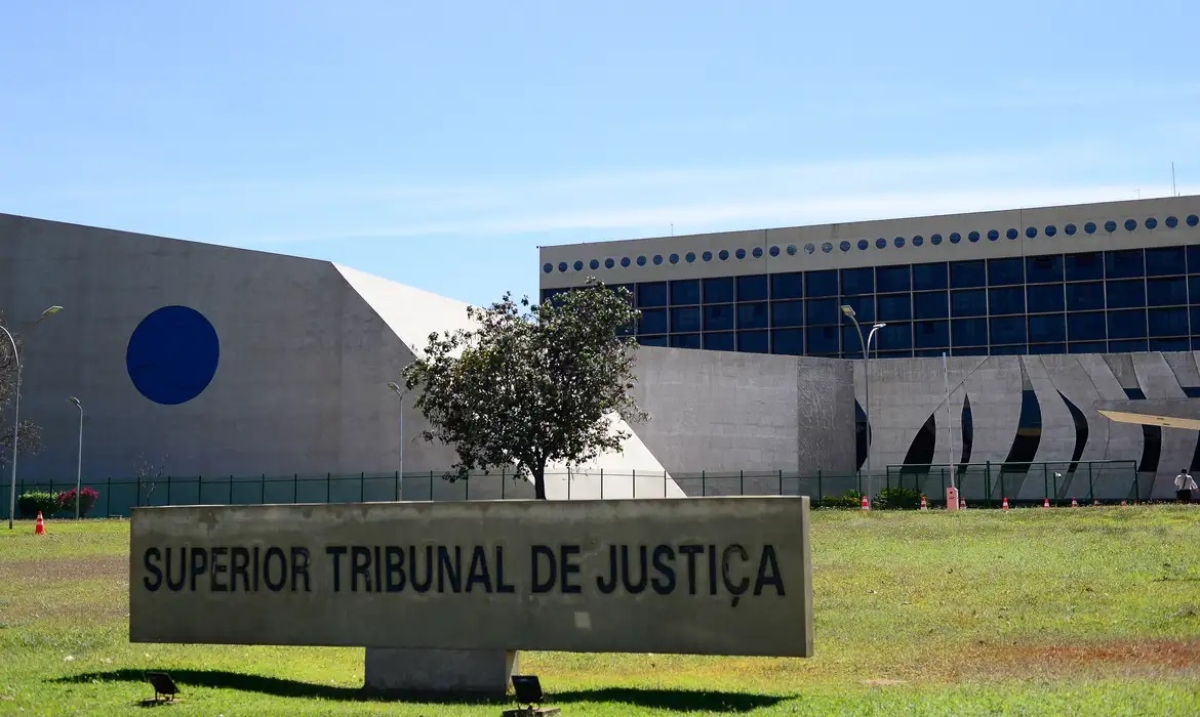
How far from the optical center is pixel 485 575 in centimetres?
1598

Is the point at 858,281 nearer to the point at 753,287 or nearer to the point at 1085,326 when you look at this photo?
the point at 753,287

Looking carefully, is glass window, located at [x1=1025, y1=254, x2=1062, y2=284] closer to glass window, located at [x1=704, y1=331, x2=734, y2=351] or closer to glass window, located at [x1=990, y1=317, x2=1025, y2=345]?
glass window, located at [x1=990, y1=317, x2=1025, y2=345]

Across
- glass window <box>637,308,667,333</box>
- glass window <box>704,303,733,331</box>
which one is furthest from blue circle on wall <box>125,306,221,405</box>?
glass window <box>704,303,733,331</box>

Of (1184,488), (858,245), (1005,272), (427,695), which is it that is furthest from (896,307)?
(427,695)

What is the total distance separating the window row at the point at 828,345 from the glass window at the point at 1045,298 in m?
2.71

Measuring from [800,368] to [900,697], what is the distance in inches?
2535

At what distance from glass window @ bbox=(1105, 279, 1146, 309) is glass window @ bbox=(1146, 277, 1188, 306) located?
17.7 inches

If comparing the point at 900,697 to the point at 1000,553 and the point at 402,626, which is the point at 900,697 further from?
the point at 1000,553

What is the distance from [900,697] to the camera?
48.4 ft

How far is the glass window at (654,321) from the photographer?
11481cm

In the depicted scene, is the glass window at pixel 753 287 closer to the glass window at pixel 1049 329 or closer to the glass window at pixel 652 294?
the glass window at pixel 652 294

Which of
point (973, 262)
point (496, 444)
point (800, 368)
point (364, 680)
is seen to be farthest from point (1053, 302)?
point (364, 680)

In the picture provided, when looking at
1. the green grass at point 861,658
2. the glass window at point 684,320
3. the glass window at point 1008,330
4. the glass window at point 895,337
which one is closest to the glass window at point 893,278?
the glass window at point 895,337

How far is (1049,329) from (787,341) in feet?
65.1
